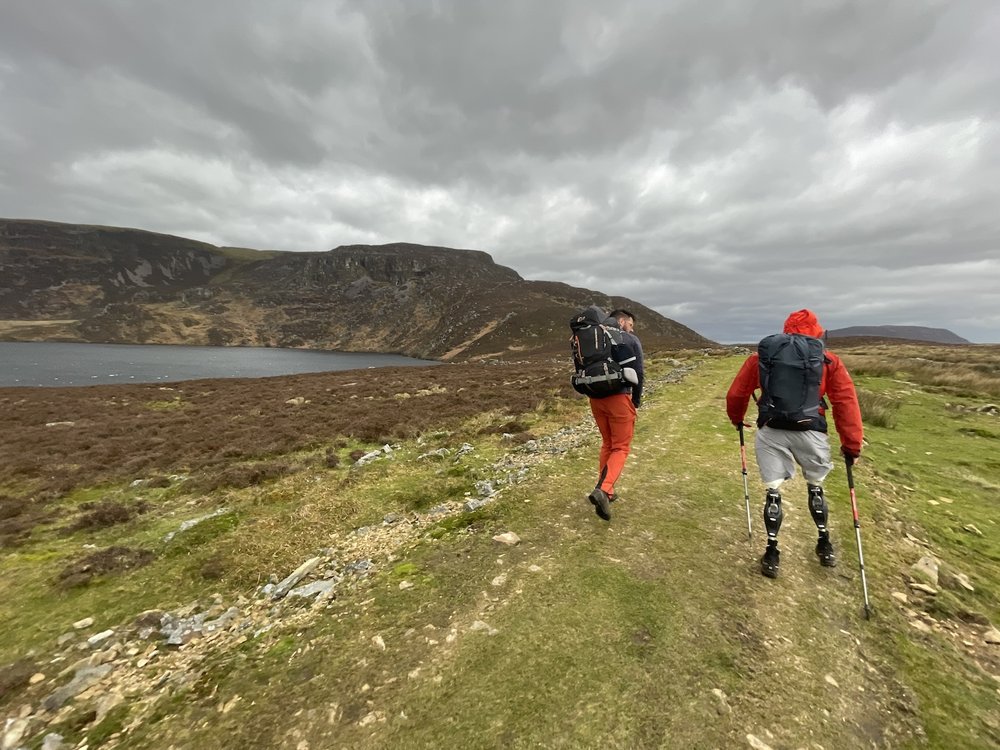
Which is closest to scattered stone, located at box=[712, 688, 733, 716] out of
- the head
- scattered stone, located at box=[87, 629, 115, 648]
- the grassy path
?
the grassy path

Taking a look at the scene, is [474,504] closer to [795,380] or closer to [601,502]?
[601,502]

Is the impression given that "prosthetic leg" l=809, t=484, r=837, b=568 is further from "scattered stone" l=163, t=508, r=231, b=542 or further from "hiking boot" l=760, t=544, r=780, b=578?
"scattered stone" l=163, t=508, r=231, b=542

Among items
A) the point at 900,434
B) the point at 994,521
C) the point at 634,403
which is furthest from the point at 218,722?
the point at 900,434

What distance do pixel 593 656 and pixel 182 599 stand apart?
6126 millimetres

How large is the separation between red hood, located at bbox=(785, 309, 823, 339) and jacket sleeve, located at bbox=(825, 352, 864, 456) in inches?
14.9

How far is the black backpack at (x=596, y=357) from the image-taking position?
692 cm

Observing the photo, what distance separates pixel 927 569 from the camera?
5906 millimetres

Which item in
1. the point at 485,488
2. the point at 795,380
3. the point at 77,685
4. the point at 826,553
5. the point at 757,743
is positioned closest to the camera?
the point at 757,743

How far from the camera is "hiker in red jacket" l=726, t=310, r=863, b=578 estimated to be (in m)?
5.75

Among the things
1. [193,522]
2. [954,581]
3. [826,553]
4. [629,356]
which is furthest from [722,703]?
[193,522]

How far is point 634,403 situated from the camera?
7.39 m

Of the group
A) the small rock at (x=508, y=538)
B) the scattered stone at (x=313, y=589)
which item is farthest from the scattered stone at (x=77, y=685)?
the small rock at (x=508, y=538)

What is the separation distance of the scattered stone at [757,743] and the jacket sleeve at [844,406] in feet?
12.5

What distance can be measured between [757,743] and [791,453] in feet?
12.7
